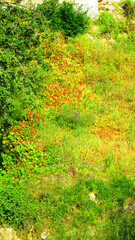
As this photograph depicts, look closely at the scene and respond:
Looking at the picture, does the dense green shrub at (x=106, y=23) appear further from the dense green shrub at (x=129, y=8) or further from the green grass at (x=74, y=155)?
the green grass at (x=74, y=155)

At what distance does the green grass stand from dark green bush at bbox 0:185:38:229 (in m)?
0.02

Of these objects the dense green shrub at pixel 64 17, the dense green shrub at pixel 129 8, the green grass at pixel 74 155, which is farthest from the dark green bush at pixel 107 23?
the green grass at pixel 74 155

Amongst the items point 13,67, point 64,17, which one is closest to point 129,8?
point 64,17

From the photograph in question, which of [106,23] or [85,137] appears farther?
[106,23]

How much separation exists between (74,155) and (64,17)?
7.59m

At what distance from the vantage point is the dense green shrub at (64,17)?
11.9m

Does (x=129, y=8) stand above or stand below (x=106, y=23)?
above

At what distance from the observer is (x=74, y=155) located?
7023 millimetres

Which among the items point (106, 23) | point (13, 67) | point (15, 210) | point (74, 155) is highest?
point (106, 23)

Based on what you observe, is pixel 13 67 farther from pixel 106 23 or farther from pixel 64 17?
pixel 106 23

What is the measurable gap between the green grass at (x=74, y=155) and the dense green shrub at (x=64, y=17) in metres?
1.47

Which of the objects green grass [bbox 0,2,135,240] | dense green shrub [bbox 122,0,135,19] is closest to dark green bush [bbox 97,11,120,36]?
dense green shrub [bbox 122,0,135,19]

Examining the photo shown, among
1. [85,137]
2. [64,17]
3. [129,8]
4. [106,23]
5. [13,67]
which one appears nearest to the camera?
[13,67]

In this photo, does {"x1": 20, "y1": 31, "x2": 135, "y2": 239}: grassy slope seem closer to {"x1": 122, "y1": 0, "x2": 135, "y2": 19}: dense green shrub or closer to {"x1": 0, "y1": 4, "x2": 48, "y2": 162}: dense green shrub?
{"x1": 0, "y1": 4, "x2": 48, "y2": 162}: dense green shrub
